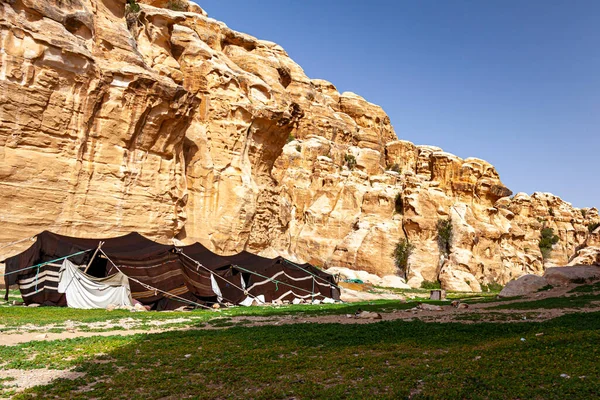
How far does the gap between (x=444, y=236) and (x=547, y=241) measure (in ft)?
119

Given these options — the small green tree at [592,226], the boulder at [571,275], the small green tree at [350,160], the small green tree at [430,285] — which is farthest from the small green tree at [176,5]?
the small green tree at [592,226]

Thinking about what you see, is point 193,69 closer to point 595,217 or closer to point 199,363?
point 199,363

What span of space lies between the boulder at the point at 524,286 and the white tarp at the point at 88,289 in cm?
2048

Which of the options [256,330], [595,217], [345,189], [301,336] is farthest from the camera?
[595,217]

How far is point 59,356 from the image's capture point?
970 centimetres

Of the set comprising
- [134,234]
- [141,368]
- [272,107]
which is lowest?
[141,368]

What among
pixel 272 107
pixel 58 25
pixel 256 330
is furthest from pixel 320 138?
pixel 256 330

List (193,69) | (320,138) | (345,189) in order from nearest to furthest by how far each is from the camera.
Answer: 1. (193,69)
2. (345,189)
3. (320,138)

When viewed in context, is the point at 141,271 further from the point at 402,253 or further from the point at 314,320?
Result: the point at 402,253

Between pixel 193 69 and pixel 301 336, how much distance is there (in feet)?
110

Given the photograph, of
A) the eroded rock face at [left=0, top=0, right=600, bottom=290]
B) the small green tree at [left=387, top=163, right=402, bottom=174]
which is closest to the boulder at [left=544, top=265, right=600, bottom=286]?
the eroded rock face at [left=0, top=0, right=600, bottom=290]

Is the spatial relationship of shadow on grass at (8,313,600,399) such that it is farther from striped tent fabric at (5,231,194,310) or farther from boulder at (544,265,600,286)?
boulder at (544,265,600,286)

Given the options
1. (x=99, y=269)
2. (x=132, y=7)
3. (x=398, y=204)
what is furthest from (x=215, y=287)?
(x=398, y=204)

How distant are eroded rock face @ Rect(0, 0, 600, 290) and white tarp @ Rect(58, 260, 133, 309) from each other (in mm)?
7734
